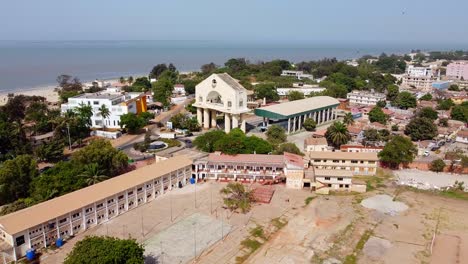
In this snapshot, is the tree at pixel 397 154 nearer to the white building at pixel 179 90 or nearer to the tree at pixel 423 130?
the tree at pixel 423 130

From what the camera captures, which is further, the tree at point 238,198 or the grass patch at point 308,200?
the grass patch at point 308,200

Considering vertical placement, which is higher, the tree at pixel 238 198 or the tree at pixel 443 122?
the tree at pixel 443 122

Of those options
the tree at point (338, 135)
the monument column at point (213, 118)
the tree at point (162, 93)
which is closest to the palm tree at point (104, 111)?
the monument column at point (213, 118)

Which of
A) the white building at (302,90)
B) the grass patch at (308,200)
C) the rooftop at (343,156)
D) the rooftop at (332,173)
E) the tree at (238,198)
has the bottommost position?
the grass patch at (308,200)

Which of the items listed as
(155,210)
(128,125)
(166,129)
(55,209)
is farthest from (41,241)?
(166,129)

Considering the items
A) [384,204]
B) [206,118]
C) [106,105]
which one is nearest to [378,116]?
[206,118]

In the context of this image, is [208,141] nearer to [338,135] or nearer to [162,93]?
[338,135]
